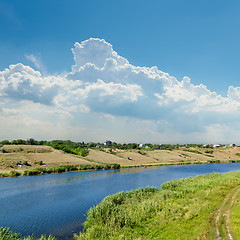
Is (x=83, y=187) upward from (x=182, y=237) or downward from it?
downward

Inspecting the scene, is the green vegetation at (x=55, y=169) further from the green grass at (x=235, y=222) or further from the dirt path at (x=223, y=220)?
the green grass at (x=235, y=222)

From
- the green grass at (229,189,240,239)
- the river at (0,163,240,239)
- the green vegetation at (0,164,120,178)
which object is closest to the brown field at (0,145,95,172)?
the green vegetation at (0,164,120,178)

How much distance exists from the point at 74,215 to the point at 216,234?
63.6 ft

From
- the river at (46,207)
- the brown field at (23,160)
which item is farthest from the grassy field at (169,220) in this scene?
the brown field at (23,160)

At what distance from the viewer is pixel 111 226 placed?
59.9 ft

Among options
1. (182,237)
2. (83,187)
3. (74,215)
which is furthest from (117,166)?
(182,237)

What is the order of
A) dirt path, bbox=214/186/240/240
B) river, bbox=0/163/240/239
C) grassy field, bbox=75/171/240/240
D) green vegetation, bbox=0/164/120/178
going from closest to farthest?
dirt path, bbox=214/186/240/240 → grassy field, bbox=75/171/240/240 → river, bbox=0/163/240/239 → green vegetation, bbox=0/164/120/178

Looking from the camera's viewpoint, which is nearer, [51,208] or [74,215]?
[74,215]

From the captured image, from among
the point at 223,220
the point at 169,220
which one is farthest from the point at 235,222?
the point at 169,220

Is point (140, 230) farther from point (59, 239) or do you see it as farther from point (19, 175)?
point (19, 175)

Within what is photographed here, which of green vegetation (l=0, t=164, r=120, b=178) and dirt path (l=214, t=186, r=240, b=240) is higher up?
dirt path (l=214, t=186, r=240, b=240)

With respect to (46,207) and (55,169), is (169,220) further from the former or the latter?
(55,169)

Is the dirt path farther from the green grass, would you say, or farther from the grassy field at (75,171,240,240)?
the green grass

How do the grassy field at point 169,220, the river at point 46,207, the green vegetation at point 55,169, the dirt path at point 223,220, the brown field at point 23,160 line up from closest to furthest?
the dirt path at point 223,220 → the grassy field at point 169,220 → the river at point 46,207 → the green vegetation at point 55,169 → the brown field at point 23,160
